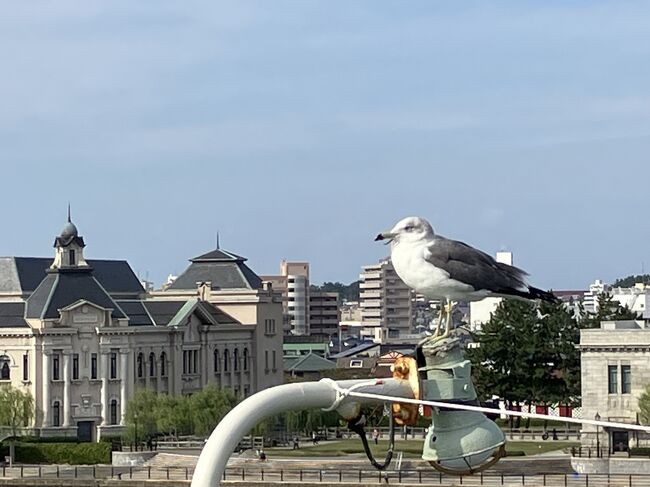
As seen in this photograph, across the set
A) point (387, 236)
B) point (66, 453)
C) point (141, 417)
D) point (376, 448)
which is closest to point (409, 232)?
point (387, 236)

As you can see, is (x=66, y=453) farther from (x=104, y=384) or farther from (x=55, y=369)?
(x=104, y=384)

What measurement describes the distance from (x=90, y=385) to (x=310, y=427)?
11.6 m

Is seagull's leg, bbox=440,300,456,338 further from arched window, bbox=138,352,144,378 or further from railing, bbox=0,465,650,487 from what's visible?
arched window, bbox=138,352,144,378

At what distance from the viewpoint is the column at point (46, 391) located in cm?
9375

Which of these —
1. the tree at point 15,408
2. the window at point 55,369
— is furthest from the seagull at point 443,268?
the window at point 55,369

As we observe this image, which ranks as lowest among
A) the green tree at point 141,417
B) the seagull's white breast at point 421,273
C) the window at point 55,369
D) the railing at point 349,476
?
the railing at point 349,476

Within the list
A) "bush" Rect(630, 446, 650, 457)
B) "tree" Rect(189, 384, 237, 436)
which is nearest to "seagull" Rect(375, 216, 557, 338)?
"bush" Rect(630, 446, 650, 457)

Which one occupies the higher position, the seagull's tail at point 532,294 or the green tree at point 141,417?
the seagull's tail at point 532,294

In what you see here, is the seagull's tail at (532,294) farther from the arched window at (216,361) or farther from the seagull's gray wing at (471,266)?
the arched window at (216,361)

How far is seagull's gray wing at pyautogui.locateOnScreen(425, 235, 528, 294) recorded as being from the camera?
13.6m

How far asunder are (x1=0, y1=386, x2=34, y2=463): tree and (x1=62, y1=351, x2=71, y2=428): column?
2356mm

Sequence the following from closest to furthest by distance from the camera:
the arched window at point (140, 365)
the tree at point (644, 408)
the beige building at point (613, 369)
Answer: the tree at point (644, 408) < the beige building at point (613, 369) < the arched window at point (140, 365)

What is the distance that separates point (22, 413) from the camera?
9106cm

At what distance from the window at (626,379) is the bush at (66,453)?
2129 centimetres
